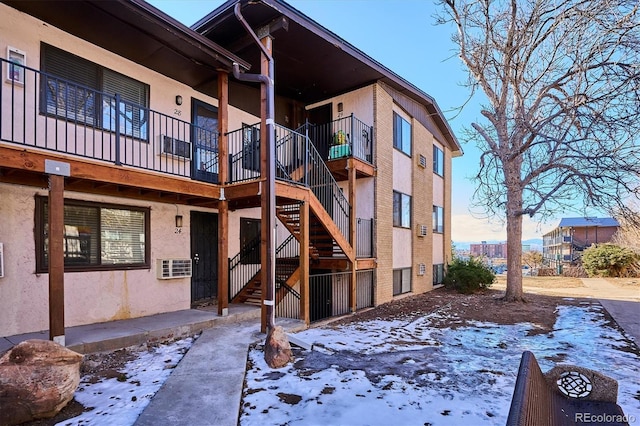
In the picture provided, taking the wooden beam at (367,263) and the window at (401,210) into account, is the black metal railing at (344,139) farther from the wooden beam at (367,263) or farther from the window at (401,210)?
the wooden beam at (367,263)

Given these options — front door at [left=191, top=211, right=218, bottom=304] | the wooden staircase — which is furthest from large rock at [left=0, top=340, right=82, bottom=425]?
the wooden staircase

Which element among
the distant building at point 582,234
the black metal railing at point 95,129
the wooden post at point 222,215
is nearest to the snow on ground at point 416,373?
the wooden post at point 222,215

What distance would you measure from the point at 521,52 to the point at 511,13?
117cm

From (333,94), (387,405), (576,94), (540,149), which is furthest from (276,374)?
(540,149)

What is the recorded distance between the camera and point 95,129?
636 centimetres

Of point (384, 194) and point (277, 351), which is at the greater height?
point (384, 194)

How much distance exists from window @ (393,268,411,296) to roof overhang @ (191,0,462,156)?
6.04 meters

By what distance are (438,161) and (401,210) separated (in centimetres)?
560

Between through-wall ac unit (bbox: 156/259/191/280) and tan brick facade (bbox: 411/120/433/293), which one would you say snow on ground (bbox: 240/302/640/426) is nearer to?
through-wall ac unit (bbox: 156/259/191/280)

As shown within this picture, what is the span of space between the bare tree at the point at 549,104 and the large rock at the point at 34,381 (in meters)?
9.38

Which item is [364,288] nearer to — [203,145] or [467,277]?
[203,145]

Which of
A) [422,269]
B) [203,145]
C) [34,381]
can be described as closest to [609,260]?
[422,269]

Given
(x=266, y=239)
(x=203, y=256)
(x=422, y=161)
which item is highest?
(x=422, y=161)

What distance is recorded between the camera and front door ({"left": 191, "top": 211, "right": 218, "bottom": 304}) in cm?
819
